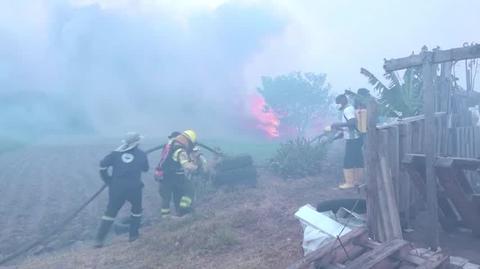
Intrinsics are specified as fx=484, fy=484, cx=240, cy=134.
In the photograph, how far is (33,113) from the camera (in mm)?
39062

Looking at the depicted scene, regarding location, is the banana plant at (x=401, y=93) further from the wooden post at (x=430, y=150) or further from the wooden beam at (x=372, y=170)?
the wooden beam at (x=372, y=170)

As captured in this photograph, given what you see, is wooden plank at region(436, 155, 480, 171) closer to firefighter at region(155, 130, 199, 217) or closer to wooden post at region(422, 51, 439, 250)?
wooden post at region(422, 51, 439, 250)

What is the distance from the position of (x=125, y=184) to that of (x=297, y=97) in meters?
29.3

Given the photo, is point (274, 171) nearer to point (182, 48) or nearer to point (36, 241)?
point (36, 241)

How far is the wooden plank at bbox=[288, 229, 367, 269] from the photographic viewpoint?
436 cm

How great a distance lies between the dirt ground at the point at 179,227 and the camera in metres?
6.60

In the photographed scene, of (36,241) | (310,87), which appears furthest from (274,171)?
(310,87)

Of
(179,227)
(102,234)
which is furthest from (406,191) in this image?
(102,234)

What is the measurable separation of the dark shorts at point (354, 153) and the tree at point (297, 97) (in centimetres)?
2615

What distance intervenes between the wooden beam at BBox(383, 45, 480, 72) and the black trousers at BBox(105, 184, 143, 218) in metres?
4.93

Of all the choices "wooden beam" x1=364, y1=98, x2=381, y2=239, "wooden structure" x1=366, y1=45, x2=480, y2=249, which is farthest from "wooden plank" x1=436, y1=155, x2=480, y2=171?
"wooden beam" x1=364, y1=98, x2=381, y2=239

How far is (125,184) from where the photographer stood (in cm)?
843

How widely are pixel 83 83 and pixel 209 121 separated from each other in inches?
430

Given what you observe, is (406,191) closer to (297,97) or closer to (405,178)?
(405,178)
